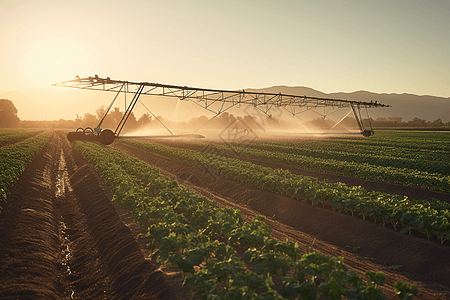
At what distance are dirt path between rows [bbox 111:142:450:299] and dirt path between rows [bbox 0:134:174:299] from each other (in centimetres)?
451

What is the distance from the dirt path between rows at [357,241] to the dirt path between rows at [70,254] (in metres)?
4.51

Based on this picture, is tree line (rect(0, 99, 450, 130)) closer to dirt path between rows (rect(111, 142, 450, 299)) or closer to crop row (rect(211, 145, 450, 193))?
crop row (rect(211, 145, 450, 193))

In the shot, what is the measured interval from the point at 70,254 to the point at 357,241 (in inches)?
343

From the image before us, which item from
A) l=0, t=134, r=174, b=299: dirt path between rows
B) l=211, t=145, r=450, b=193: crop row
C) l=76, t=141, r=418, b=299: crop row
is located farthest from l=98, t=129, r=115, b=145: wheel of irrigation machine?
l=211, t=145, r=450, b=193: crop row

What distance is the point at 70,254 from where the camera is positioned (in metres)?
8.33

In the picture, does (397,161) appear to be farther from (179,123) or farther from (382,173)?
(179,123)

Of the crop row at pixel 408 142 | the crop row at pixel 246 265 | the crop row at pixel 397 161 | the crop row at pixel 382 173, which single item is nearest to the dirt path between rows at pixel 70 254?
the crop row at pixel 246 265

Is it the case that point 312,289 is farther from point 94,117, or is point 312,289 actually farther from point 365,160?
point 94,117

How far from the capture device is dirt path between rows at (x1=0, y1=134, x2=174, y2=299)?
6.16 meters

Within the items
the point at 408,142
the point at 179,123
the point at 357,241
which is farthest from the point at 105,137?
the point at 179,123

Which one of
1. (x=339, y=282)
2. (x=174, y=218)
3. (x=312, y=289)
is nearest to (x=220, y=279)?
(x=312, y=289)

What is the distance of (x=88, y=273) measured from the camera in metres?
7.26

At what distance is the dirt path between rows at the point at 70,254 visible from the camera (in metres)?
6.16

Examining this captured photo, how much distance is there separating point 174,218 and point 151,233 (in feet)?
2.85
